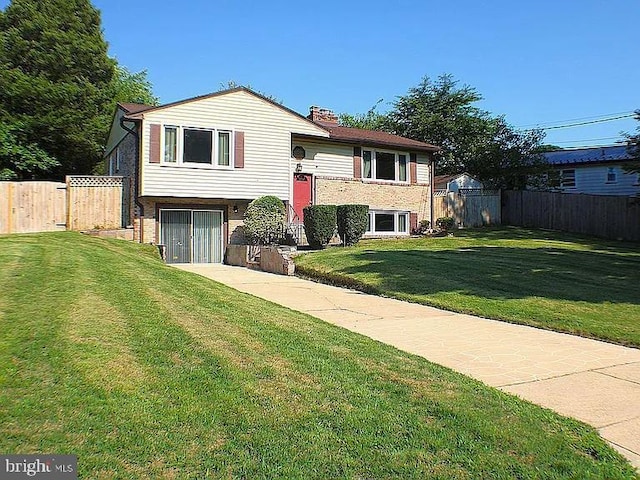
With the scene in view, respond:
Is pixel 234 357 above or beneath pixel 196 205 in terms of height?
beneath

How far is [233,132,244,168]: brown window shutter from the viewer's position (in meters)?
19.4

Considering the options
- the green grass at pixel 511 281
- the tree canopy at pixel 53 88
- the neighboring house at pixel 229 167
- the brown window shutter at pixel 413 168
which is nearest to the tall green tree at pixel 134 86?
the tree canopy at pixel 53 88

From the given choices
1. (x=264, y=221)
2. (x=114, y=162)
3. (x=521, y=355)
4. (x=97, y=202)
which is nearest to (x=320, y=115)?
(x=264, y=221)

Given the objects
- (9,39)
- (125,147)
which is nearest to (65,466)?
(125,147)

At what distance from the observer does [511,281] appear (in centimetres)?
1110

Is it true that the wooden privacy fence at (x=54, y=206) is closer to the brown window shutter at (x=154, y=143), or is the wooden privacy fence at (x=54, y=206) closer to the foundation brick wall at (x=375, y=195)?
the brown window shutter at (x=154, y=143)

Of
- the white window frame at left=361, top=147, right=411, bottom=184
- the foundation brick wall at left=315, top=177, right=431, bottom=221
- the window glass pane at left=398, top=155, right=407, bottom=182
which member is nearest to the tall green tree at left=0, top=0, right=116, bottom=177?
the foundation brick wall at left=315, top=177, right=431, bottom=221

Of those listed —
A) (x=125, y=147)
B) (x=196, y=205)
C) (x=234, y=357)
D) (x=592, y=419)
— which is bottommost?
(x=592, y=419)

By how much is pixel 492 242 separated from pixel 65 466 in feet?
64.3

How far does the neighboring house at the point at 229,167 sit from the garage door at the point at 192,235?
0.04 meters

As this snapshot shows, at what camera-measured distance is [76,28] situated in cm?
2809

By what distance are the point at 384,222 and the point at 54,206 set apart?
1331 centimetres

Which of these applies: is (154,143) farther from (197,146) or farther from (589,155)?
(589,155)

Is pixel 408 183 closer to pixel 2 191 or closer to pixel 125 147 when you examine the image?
pixel 125 147
